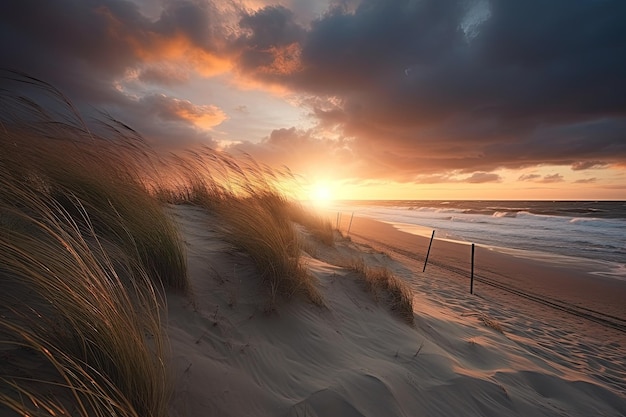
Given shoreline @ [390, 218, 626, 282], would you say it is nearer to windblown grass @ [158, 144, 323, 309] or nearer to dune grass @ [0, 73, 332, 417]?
windblown grass @ [158, 144, 323, 309]

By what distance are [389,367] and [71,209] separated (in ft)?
11.1

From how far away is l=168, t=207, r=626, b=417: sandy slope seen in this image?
209 cm

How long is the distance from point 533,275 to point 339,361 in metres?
13.0

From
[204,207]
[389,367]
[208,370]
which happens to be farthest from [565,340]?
[204,207]

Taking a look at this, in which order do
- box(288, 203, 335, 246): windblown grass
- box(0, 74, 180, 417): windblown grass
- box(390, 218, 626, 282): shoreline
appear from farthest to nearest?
box(390, 218, 626, 282): shoreline, box(288, 203, 335, 246): windblown grass, box(0, 74, 180, 417): windblown grass

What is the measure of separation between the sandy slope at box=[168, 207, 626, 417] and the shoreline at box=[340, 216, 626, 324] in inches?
197

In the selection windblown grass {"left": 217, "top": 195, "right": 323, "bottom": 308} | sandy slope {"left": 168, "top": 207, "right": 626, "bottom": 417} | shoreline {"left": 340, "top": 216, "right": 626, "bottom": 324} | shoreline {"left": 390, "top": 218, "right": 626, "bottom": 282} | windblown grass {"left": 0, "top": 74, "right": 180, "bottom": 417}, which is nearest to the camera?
windblown grass {"left": 0, "top": 74, "right": 180, "bottom": 417}

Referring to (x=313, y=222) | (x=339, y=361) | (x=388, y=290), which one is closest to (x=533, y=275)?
(x=313, y=222)

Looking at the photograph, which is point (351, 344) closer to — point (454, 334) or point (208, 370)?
point (208, 370)

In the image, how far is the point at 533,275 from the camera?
1230cm

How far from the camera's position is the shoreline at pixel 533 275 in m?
9.53

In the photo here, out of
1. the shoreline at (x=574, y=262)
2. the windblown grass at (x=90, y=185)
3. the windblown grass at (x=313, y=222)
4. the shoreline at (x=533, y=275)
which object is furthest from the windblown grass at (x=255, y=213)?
the shoreline at (x=574, y=262)

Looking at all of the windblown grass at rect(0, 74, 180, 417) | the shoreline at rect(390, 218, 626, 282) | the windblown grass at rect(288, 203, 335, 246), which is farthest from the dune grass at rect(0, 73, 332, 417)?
the shoreline at rect(390, 218, 626, 282)

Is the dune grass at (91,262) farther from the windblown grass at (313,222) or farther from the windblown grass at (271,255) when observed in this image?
the windblown grass at (313,222)
